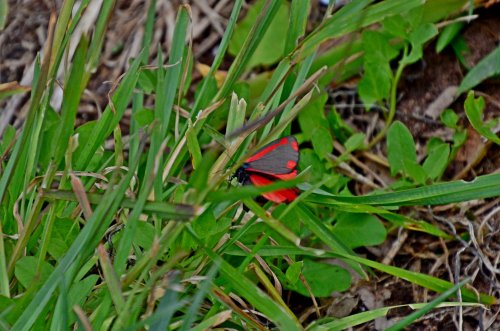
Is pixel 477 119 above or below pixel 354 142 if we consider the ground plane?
above

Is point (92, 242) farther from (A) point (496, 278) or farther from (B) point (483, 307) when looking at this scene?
(A) point (496, 278)

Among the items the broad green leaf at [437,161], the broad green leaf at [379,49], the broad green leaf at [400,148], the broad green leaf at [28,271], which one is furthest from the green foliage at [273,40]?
the broad green leaf at [28,271]

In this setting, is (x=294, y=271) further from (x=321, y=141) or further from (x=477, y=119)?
(x=477, y=119)

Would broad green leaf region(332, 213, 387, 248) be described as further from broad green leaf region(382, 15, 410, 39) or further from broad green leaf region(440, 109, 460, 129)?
broad green leaf region(382, 15, 410, 39)

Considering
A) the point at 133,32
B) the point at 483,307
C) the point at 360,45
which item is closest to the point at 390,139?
the point at 360,45

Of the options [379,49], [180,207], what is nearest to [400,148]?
[379,49]

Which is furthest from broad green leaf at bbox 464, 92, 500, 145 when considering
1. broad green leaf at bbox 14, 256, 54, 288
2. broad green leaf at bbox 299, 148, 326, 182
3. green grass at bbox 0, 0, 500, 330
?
broad green leaf at bbox 14, 256, 54, 288
